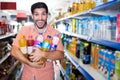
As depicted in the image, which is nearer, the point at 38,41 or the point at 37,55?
the point at 37,55

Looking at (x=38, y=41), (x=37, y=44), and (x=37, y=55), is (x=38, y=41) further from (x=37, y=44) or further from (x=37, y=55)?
(x=37, y=55)

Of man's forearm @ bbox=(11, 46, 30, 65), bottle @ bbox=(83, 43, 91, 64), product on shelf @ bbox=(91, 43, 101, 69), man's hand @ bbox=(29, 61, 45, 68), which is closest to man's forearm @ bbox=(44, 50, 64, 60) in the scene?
man's hand @ bbox=(29, 61, 45, 68)

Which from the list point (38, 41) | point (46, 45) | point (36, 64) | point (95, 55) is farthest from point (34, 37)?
point (95, 55)

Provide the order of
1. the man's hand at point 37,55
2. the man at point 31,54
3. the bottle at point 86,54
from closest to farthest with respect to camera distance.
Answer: the man's hand at point 37,55, the man at point 31,54, the bottle at point 86,54

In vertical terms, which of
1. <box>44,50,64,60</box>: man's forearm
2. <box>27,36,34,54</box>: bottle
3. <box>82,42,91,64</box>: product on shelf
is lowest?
<box>82,42,91,64</box>: product on shelf

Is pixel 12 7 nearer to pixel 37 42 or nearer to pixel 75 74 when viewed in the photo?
pixel 75 74

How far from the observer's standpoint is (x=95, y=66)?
3.16 meters

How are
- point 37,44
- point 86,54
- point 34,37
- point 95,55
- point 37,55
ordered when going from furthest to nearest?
point 86,54 < point 95,55 < point 34,37 < point 37,44 < point 37,55

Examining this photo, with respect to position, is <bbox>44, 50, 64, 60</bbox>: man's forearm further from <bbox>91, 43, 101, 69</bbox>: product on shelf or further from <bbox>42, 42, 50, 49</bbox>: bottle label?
<bbox>91, 43, 101, 69</bbox>: product on shelf

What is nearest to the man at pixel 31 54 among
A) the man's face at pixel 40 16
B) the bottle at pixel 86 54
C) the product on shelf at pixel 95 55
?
the man's face at pixel 40 16

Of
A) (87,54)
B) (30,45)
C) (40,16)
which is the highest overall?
(40,16)

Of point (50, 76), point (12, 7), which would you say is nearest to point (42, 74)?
point (50, 76)

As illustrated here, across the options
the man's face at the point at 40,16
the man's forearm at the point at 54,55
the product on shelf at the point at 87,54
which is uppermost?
the man's face at the point at 40,16

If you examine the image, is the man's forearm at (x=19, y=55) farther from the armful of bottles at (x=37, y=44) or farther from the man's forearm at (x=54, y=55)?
the man's forearm at (x=54, y=55)
